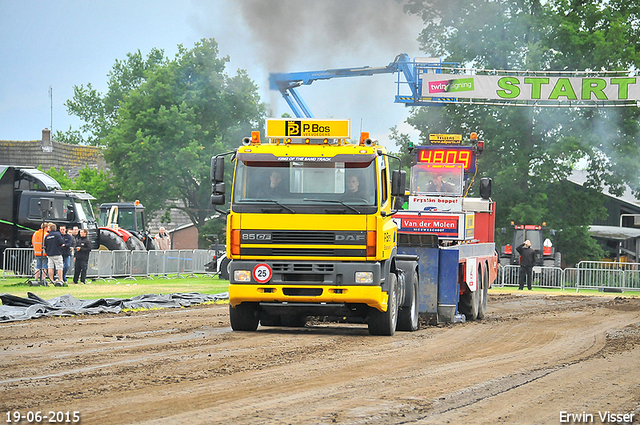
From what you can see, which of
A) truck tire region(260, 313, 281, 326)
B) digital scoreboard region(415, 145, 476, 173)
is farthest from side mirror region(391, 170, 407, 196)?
digital scoreboard region(415, 145, 476, 173)

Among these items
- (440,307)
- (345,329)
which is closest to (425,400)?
(345,329)

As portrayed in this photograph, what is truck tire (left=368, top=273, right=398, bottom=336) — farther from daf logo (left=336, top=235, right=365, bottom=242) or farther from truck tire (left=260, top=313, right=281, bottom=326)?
truck tire (left=260, top=313, right=281, bottom=326)

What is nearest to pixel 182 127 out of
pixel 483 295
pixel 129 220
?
pixel 129 220

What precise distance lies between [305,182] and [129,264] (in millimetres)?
19910

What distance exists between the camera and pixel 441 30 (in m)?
47.8

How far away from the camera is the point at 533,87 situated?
34625mm

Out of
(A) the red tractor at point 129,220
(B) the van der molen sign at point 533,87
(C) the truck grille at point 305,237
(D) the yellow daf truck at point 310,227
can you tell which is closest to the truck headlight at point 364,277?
(D) the yellow daf truck at point 310,227

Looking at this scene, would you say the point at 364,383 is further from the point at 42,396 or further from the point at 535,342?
the point at 535,342

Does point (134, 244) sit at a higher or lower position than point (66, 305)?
higher

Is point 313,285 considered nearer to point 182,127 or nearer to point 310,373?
point 310,373

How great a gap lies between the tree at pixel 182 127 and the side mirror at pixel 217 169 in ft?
123

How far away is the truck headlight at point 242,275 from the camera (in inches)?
507

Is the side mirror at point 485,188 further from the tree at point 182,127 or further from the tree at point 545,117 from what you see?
the tree at point 182,127

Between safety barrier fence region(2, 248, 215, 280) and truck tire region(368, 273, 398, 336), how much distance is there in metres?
16.4
